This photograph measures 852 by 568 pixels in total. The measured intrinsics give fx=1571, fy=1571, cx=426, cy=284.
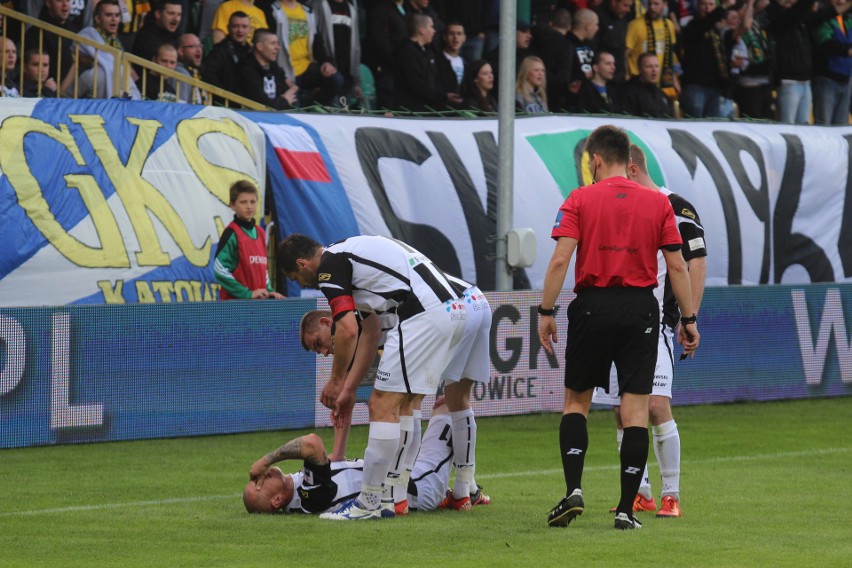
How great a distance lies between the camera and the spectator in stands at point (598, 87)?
19.9 metres

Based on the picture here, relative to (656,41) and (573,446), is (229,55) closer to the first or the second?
(656,41)

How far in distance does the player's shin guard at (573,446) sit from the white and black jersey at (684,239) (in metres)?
1.01

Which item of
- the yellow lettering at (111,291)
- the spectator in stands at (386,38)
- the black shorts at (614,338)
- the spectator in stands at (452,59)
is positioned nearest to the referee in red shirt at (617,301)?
the black shorts at (614,338)

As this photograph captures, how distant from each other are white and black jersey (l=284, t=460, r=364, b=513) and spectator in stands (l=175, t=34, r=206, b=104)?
27.4 ft

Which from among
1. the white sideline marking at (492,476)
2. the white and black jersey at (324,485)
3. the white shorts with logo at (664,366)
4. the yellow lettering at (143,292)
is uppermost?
the yellow lettering at (143,292)

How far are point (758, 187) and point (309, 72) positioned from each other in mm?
5885

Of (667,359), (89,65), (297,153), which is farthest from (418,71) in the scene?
(667,359)

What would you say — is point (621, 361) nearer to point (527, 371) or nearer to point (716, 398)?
point (527, 371)

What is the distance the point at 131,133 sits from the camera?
48.4ft

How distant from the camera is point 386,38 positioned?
1812 centimetres

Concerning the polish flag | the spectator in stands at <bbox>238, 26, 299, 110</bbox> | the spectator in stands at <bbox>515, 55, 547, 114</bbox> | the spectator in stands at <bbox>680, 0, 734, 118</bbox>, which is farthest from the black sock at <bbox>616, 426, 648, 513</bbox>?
the spectator in stands at <bbox>680, 0, 734, 118</bbox>

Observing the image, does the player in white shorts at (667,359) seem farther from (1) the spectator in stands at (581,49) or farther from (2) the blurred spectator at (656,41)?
(2) the blurred spectator at (656,41)

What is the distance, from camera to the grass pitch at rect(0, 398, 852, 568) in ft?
23.7

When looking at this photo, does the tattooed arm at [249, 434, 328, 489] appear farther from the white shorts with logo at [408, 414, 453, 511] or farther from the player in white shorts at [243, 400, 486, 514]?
the white shorts with logo at [408, 414, 453, 511]
